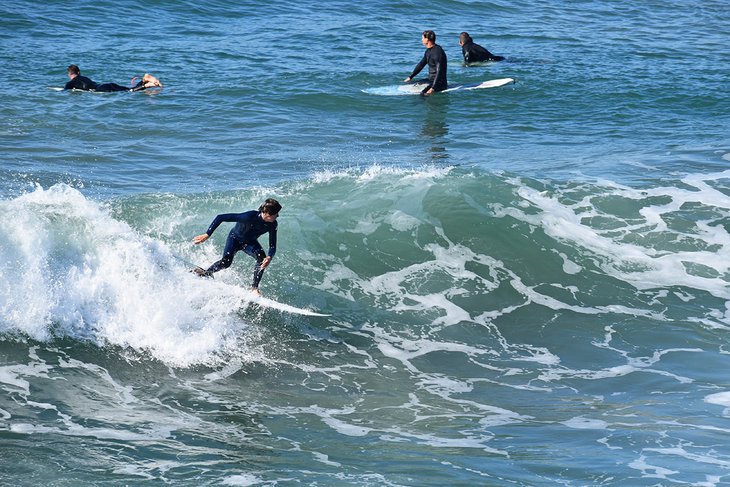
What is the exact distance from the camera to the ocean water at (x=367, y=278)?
8031 millimetres

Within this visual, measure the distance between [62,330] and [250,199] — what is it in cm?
422

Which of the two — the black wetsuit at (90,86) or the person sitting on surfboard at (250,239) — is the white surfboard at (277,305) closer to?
the person sitting on surfboard at (250,239)

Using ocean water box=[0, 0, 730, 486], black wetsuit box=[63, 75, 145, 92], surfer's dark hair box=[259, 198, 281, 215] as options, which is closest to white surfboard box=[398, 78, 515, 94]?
ocean water box=[0, 0, 730, 486]

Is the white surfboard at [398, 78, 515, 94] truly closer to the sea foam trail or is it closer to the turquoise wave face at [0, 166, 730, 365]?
the turquoise wave face at [0, 166, 730, 365]

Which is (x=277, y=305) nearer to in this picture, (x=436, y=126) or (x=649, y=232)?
(x=649, y=232)

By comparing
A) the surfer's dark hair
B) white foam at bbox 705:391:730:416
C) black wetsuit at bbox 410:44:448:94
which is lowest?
white foam at bbox 705:391:730:416

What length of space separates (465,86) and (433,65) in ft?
4.02

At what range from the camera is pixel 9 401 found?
8.67 m

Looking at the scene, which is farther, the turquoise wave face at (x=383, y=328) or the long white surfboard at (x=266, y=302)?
the long white surfboard at (x=266, y=302)

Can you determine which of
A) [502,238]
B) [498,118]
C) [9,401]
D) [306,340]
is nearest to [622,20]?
[498,118]

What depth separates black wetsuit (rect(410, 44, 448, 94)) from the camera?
787 inches

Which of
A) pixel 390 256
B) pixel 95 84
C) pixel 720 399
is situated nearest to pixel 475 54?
pixel 95 84

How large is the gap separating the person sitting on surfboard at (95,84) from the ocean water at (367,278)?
0.41m

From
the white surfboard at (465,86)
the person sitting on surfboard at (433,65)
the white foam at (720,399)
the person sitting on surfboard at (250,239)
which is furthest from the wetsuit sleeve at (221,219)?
the white surfboard at (465,86)
